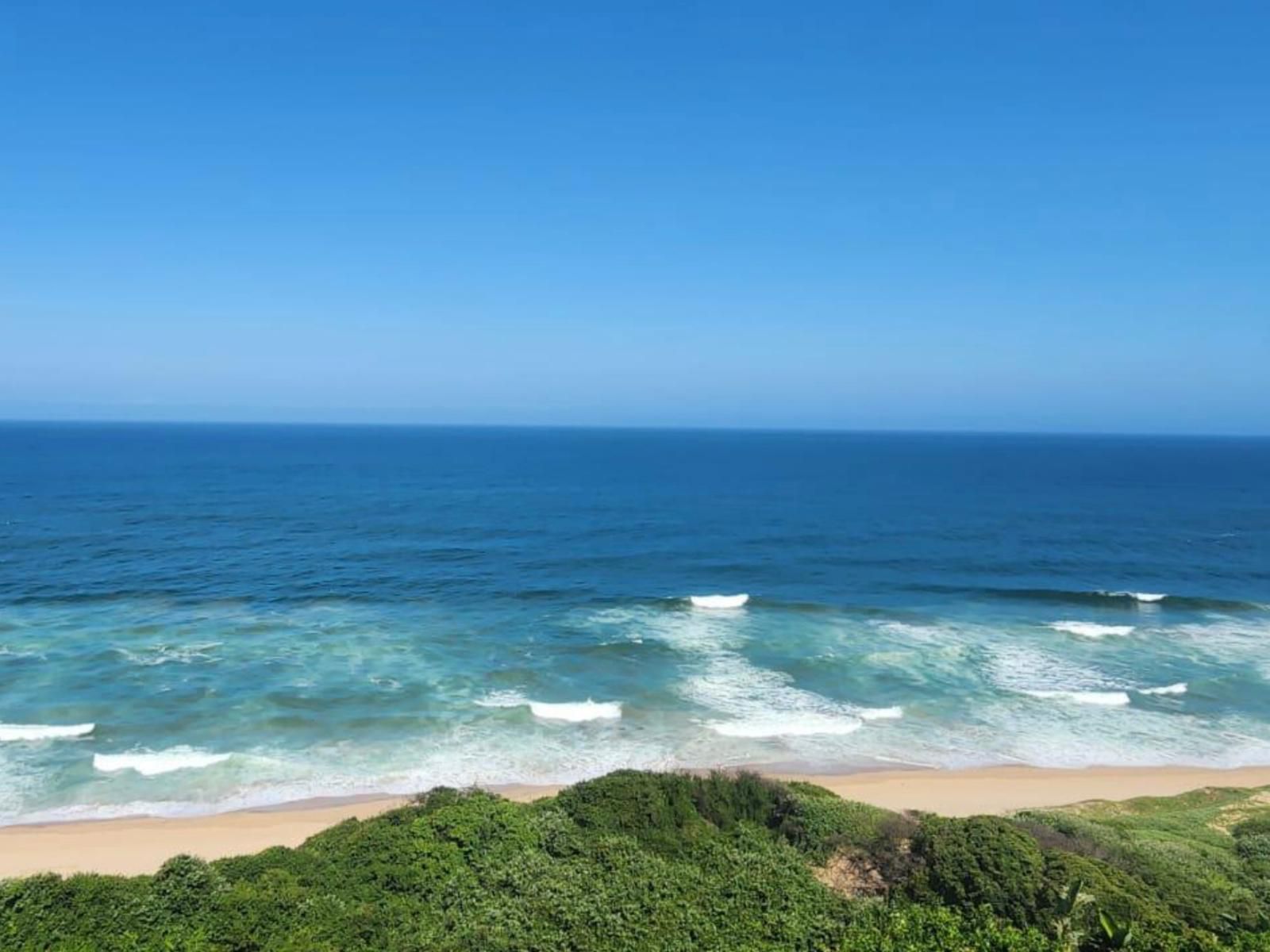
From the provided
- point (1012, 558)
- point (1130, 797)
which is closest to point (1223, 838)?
point (1130, 797)

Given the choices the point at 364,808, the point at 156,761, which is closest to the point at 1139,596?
the point at 364,808

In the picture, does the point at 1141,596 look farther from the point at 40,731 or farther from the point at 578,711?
the point at 40,731

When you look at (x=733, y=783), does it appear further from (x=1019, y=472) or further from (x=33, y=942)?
(x=1019, y=472)

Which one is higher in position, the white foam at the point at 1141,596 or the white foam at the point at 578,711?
the white foam at the point at 1141,596

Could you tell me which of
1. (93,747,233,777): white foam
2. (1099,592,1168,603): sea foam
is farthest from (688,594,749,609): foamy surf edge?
(93,747,233,777): white foam

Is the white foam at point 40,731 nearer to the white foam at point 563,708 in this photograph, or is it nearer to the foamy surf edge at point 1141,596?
the white foam at point 563,708

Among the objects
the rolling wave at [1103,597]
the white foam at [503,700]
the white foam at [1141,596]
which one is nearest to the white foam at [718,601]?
the rolling wave at [1103,597]
